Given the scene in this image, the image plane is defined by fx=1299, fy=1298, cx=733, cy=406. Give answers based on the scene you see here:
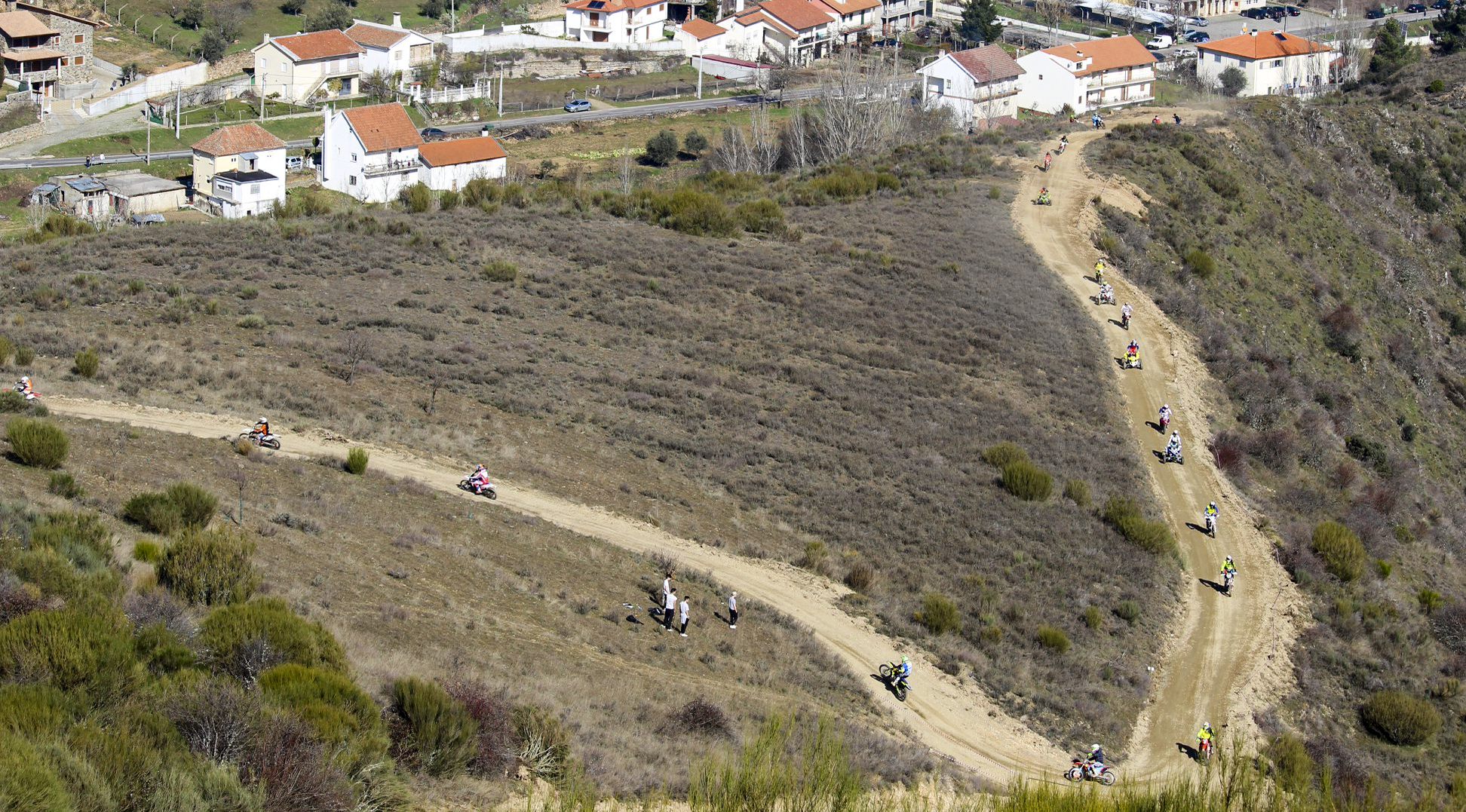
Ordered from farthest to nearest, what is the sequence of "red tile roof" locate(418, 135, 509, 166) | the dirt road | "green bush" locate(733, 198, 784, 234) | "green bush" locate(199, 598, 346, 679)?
"red tile roof" locate(418, 135, 509, 166), "green bush" locate(733, 198, 784, 234), the dirt road, "green bush" locate(199, 598, 346, 679)

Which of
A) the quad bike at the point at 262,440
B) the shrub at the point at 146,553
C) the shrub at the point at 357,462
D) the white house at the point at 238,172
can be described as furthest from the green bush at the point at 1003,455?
the white house at the point at 238,172

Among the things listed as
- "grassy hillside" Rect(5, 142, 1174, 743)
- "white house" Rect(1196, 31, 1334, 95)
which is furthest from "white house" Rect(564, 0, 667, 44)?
"grassy hillside" Rect(5, 142, 1174, 743)

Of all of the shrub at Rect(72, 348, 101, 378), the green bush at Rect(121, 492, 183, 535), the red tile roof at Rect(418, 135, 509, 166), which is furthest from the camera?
the red tile roof at Rect(418, 135, 509, 166)

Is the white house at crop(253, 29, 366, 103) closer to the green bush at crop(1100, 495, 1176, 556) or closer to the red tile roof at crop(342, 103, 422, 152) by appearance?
the red tile roof at crop(342, 103, 422, 152)

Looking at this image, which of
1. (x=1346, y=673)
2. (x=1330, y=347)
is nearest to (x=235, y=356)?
(x=1346, y=673)

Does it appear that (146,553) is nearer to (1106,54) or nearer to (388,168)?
(388,168)

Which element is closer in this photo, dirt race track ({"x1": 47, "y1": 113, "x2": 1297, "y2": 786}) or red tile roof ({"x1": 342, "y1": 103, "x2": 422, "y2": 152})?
dirt race track ({"x1": 47, "y1": 113, "x2": 1297, "y2": 786})

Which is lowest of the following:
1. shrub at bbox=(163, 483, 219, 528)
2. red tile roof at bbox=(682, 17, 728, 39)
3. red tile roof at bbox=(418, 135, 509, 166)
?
shrub at bbox=(163, 483, 219, 528)

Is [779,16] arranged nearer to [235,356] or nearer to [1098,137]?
[1098,137]
